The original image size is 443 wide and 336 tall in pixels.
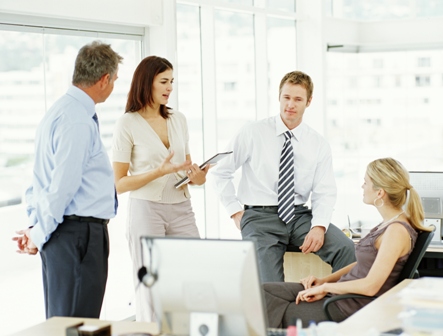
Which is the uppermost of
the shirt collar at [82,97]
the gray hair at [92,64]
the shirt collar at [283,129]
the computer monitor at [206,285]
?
the gray hair at [92,64]

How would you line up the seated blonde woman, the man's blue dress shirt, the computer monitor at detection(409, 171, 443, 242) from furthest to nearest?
the computer monitor at detection(409, 171, 443, 242) < the seated blonde woman < the man's blue dress shirt

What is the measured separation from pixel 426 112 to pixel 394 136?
0.48m

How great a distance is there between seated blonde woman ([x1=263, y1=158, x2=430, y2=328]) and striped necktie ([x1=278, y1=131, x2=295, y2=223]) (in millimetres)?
785

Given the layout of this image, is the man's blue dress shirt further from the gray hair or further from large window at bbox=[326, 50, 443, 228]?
large window at bbox=[326, 50, 443, 228]

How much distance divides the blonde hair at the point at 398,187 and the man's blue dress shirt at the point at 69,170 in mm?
1360

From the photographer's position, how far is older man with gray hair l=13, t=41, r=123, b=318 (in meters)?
3.40

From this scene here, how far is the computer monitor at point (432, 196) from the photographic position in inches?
200

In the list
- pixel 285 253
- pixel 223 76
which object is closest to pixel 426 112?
pixel 223 76

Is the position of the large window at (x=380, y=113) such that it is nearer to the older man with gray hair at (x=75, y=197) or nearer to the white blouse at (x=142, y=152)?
the white blouse at (x=142, y=152)

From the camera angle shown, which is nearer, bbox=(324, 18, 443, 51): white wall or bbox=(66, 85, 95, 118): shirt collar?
bbox=(66, 85, 95, 118): shirt collar

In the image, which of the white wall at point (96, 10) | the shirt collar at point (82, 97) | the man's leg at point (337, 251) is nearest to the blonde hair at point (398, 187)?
the man's leg at point (337, 251)

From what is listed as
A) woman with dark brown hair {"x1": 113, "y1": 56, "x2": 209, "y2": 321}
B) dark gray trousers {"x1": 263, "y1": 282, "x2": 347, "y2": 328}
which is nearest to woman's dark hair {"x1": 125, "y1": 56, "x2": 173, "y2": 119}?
woman with dark brown hair {"x1": 113, "y1": 56, "x2": 209, "y2": 321}

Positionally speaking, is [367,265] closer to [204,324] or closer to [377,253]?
[377,253]

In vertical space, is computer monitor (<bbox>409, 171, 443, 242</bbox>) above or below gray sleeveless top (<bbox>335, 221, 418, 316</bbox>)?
above
